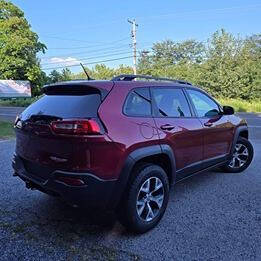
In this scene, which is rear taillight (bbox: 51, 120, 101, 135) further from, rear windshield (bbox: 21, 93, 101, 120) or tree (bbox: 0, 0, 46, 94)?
tree (bbox: 0, 0, 46, 94)

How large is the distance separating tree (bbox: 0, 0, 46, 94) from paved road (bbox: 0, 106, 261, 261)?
110ft

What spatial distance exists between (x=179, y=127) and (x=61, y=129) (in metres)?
1.58

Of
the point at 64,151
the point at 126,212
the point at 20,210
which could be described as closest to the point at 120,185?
the point at 126,212

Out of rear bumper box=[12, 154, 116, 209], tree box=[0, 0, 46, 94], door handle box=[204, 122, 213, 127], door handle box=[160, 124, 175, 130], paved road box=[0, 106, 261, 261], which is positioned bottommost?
paved road box=[0, 106, 261, 261]

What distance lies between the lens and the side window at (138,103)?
3.63 m

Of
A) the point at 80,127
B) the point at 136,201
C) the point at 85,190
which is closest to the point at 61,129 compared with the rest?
the point at 80,127

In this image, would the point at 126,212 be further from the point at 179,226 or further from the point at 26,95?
the point at 26,95

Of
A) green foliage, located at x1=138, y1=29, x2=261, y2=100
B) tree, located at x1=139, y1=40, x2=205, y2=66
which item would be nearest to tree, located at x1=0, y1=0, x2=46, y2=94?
green foliage, located at x1=138, y1=29, x2=261, y2=100

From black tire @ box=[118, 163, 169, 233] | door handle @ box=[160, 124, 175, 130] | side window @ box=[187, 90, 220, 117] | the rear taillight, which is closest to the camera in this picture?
the rear taillight

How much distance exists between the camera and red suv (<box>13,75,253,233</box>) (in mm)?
3254

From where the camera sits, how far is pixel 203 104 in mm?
5164

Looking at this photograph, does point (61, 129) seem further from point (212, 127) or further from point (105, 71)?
point (105, 71)

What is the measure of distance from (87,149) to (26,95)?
38855mm

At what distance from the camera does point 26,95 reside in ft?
131
